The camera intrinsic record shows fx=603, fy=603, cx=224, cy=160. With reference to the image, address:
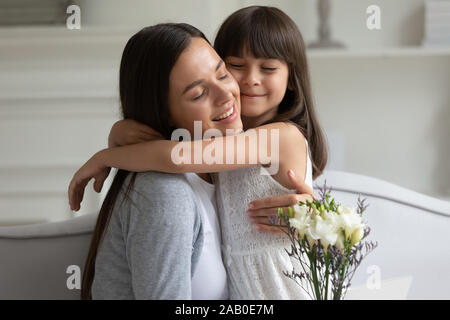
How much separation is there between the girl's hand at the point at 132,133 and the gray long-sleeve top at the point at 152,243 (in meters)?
0.08

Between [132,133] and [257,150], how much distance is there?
25 centimetres

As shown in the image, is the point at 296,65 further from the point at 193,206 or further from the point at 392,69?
the point at 392,69

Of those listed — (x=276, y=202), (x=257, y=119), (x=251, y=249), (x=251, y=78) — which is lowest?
(x=251, y=249)

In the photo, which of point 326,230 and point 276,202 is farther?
point 276,202

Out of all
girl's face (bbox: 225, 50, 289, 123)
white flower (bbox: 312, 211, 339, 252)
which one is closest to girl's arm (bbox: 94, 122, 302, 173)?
girl's face (bbox: 225, 50, 289, 123)

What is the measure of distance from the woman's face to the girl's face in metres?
0.13

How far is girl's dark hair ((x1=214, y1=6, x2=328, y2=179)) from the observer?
1.32 m

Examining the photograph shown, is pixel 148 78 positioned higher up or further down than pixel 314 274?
higher up

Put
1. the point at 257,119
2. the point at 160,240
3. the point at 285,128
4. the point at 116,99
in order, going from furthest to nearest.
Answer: the point at 116,99
the point at 257,119
the point at 285,128
the point at 160,240

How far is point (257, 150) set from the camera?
46.8 inches

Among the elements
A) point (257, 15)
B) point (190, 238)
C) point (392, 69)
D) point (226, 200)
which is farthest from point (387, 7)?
point (190, 238)

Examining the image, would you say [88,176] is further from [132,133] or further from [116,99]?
[116,99]

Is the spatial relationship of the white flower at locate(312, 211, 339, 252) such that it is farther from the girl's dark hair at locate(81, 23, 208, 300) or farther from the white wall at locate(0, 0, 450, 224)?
the white wall at locate(0, 0, 450, 224)

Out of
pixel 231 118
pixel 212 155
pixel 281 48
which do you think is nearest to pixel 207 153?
pixel 212 155
